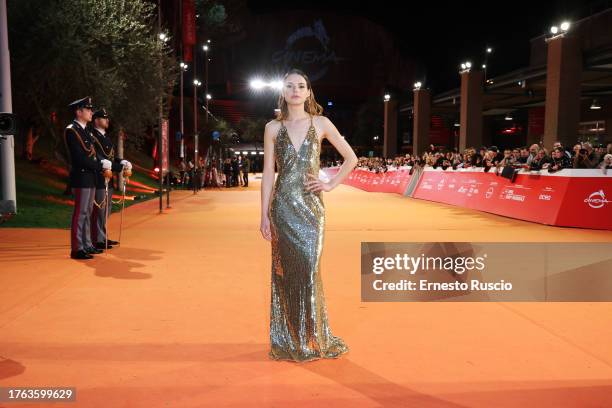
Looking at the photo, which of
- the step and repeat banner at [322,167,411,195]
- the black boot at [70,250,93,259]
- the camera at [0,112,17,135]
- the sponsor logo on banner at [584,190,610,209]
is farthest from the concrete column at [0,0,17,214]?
the step and repeat banner at [322,167,411,195]

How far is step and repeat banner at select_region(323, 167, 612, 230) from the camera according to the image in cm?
1212

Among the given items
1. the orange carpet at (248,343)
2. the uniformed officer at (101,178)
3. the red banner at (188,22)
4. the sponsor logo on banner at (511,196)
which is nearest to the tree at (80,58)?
the uniformed officer at (101,178)

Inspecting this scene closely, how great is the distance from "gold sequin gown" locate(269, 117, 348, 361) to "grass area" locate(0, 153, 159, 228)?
33.3ft

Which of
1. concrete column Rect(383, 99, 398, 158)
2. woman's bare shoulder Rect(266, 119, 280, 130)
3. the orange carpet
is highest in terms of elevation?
concrete column Rect(383, 99, 398, 158)

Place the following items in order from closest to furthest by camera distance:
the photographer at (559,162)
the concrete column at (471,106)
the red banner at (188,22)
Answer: the photographer at (559,162) → the red banner at (188,22) → the concrete column at (471,106)

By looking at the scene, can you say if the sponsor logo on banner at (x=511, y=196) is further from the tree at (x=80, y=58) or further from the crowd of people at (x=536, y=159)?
Result: the tree at (x=80, y=58)

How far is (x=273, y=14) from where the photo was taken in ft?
253

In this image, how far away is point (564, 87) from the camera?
2350 centimetres

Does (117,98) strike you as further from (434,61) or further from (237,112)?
(237,112)

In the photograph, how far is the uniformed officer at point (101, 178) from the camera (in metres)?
8.74

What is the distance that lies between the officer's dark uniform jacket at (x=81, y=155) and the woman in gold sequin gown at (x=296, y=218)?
500cm

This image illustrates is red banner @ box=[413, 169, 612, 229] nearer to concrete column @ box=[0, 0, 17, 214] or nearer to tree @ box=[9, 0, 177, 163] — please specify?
tree @ box=[9, 0, 177, 163]

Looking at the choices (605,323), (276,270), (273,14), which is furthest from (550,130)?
(273,14)

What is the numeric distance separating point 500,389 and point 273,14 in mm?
78807
